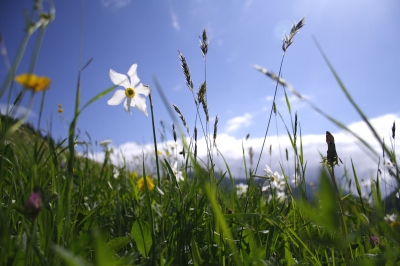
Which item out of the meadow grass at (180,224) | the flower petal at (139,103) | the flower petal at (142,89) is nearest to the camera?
the meadow grass at (180,224)

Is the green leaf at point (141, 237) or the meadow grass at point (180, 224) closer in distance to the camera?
the meadow grass at point (180, 224)

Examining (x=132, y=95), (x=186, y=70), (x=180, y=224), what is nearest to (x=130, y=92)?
(x=132, y=95)

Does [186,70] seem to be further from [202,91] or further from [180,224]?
[180,224]

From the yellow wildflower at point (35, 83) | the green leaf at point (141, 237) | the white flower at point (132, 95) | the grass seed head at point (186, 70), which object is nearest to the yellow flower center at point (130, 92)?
the white flower at point (132, 95)

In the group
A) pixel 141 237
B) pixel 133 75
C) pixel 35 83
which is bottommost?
pixel 141 237

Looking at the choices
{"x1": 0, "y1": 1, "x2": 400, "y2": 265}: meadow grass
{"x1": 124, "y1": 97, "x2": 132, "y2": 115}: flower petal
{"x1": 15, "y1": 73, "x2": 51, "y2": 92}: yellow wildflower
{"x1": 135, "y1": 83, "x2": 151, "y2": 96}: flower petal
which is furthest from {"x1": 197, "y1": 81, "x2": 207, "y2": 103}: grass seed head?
{"x1": 15, "y1": 73, "x2": 51, "y2": 92}: yellow wildflower

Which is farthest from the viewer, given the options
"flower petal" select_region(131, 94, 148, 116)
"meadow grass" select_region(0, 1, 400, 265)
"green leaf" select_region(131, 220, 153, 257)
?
"flower petal" select_region(131, 94, 148, 116)

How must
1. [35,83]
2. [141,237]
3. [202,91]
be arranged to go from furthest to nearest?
[202,91] < [141,237] < [35,83]

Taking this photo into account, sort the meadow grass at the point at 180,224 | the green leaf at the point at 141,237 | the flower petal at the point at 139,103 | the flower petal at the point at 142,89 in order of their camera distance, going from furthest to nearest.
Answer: the flower petal at the point at 139,103, the flower petal at the point at 142,89, the green leaf at the point at 141,237, the meadow grass at the point at 180,224

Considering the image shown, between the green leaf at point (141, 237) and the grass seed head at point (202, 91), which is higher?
the grass seed head at point (202, 91)

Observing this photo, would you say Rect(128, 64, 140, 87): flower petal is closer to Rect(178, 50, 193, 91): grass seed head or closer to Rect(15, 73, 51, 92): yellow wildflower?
Rect(178, 50, 193, 91): grass seed head

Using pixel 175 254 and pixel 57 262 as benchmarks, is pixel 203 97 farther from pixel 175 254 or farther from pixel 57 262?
pixel 57 262

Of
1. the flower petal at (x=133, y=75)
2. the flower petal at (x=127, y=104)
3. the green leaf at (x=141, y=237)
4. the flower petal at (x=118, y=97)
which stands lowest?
the green leaf at (x=141, y=237)

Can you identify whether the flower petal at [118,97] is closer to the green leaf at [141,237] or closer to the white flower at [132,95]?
the white flower at [132,95]
